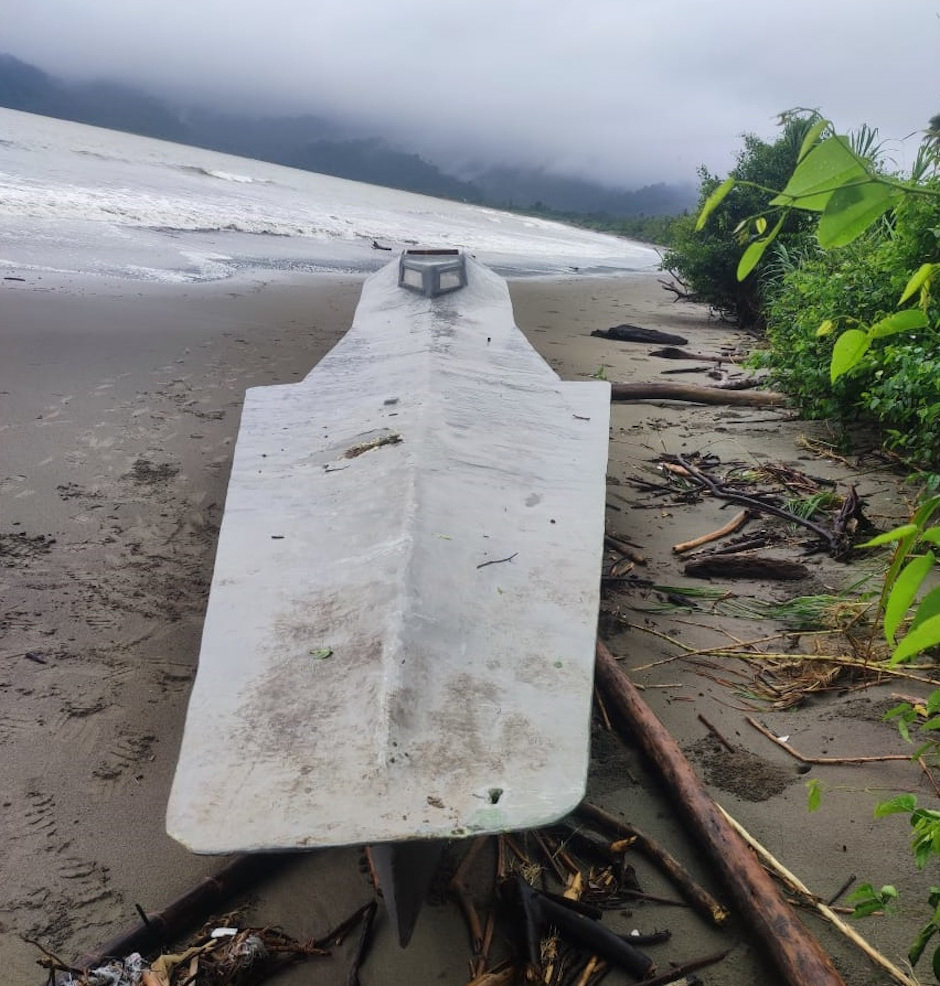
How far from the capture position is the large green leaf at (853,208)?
0.84 m

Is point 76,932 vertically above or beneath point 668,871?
beneath

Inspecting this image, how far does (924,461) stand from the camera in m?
4.81

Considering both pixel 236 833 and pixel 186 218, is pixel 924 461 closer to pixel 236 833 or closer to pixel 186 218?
pixel 236 833

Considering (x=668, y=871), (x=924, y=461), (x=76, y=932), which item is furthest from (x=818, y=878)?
(x=924, y=461)

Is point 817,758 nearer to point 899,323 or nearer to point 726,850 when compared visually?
point 726,850

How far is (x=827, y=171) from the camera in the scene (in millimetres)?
815

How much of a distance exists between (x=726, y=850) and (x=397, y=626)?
1143 millimetres

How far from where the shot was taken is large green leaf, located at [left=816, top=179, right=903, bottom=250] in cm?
84

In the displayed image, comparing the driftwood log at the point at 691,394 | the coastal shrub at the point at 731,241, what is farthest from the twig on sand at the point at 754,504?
the coastal shrub at the point at 731,241

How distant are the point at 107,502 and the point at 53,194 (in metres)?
17.8

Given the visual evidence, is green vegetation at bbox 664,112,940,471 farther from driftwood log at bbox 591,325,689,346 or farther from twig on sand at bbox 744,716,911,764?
driftwood log at bbox 591,325,689,346

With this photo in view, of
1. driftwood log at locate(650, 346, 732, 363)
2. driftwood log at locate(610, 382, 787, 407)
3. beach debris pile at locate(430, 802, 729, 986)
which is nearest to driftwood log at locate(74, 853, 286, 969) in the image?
beach debris pile at locate(430, 802, 729, 986)

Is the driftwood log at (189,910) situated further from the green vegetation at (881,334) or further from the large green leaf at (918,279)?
the large green leaf at (918,279)

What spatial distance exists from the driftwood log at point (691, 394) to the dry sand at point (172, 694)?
0.14m
